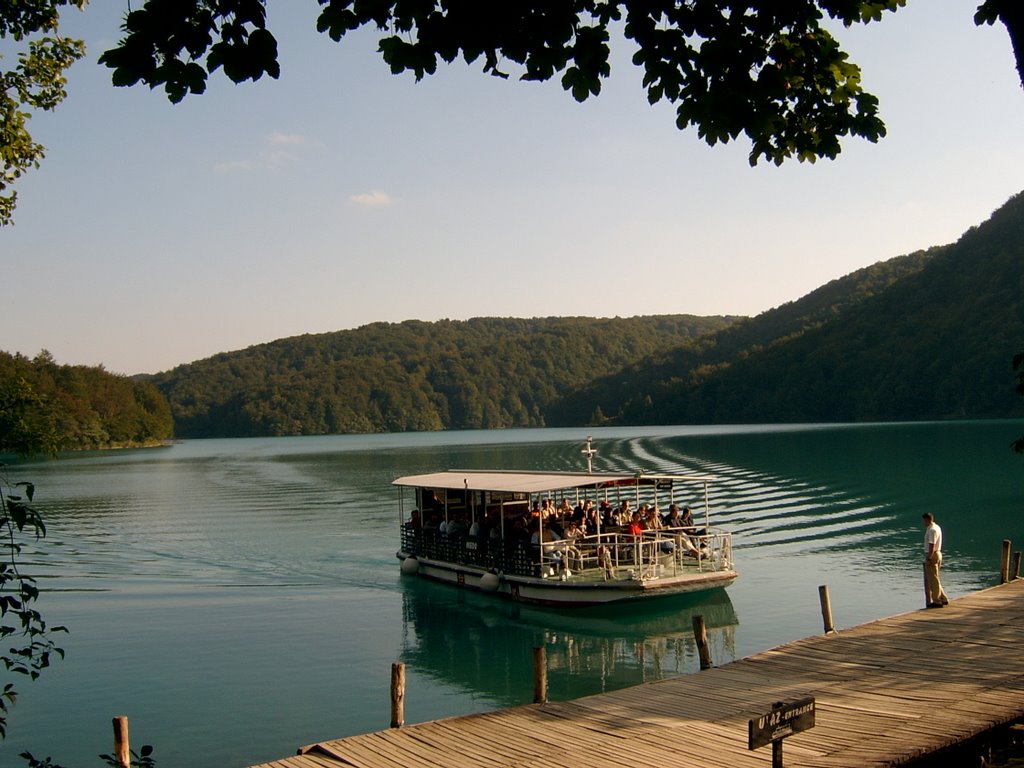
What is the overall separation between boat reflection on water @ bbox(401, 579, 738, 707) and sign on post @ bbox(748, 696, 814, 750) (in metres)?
9.61

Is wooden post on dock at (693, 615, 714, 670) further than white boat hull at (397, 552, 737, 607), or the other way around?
white boat hull at (397, 552, 737, 607)

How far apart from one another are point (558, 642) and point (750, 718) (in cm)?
1197

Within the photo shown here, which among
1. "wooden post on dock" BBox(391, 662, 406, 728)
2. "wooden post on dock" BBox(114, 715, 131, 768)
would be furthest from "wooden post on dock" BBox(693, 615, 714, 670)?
"wooden post on dock" BBox(114, 715, 131, 768)

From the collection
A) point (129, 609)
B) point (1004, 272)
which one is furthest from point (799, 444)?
point (129, 609)

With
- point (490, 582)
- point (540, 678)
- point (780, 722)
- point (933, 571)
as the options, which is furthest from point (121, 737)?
point (490, 582)

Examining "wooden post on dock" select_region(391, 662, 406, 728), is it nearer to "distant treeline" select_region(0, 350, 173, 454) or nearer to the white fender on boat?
the white fender on boat

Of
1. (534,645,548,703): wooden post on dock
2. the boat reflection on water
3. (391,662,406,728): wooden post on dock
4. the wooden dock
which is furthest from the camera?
the boat reflection on water

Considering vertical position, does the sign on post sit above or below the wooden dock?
above

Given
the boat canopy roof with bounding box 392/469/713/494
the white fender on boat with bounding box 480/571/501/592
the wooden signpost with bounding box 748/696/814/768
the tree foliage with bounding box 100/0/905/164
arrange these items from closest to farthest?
the tree foliage with bounding box 100/0/905/164, the wooden signpost with bounding box 748/696/814/768, the boat canopy roof with bounding box 392/469/713/494, the white fender on boat with bounding box 480/571/501/592

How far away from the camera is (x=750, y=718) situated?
9.98 metres

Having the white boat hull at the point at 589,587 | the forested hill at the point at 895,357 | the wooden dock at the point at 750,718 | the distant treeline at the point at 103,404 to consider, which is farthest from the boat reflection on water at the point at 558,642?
the forested hill at the point at 895,357

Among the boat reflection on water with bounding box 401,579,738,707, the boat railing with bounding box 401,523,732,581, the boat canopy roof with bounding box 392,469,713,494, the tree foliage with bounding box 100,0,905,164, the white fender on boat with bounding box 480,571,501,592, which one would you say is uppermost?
the tree foliage with bounding box 100,0,905,164

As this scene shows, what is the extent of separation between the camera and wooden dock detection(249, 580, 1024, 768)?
9656 mm

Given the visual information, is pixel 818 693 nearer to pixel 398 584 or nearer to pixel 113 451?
pixel 398 584
